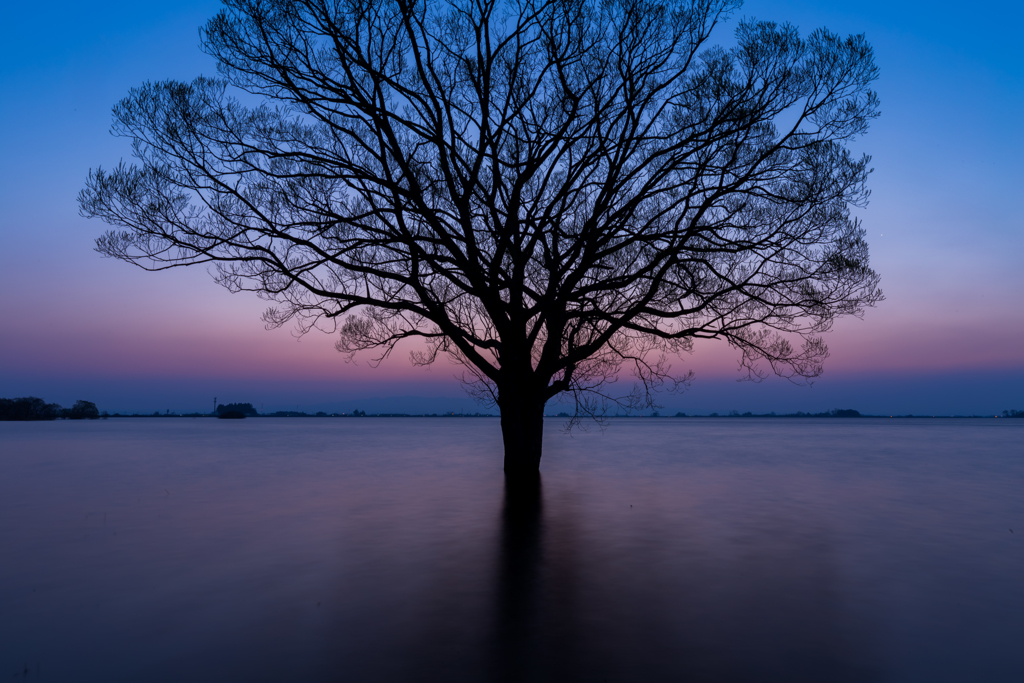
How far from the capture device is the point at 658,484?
18.8 metres

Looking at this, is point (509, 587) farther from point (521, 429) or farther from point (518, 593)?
point (521, 429)

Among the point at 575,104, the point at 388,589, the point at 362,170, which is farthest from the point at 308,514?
the point at 575,104

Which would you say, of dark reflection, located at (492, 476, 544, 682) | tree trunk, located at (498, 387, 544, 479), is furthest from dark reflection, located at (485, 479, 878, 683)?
tree trunk, located at (498, 387, 544, 479)

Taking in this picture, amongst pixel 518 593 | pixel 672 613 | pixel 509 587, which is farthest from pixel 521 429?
pixel 672 613

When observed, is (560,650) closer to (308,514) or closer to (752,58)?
(308,514)

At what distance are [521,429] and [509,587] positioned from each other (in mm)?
9059

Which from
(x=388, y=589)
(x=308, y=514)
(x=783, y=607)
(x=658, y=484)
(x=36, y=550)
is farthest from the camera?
(x=658, y=484)

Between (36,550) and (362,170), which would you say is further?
(362,170)

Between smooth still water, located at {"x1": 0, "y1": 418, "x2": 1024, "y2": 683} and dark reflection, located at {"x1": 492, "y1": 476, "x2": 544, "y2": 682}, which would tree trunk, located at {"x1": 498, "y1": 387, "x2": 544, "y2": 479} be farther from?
Result: dark reflection, located at {"x1": 492, "y1": 476, "x2": 544, "y2": 682}

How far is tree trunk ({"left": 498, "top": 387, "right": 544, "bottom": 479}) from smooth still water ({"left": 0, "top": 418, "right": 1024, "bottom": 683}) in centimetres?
92

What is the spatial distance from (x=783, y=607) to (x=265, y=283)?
11977 millimetres

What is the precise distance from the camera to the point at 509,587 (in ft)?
23.7

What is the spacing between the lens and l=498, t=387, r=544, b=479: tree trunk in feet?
51.7

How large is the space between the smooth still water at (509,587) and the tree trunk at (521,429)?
0.92m
